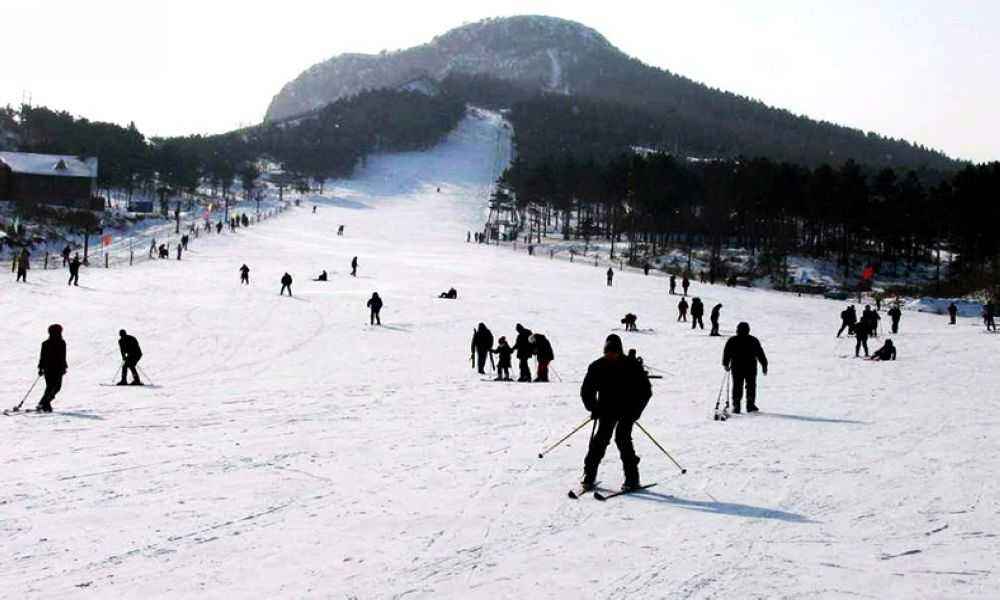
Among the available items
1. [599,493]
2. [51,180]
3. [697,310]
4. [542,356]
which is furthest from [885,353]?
[51,180]

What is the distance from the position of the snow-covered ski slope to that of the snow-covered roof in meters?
61.6

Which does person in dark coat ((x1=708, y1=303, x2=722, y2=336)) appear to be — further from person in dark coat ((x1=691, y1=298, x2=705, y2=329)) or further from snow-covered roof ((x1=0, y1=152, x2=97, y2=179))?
snow-covered roof ((x1=0, y1=152, x2=97, y2=179))

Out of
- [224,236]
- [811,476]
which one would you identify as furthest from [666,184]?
[811,476]

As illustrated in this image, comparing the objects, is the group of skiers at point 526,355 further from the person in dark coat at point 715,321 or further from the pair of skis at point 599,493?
the person in dark coat at point 715,321

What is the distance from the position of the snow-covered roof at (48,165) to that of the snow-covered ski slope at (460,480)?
6157cm

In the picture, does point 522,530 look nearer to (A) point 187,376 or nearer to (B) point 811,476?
(B) point 811,476

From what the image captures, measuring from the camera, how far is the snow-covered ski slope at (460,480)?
618 centimetres

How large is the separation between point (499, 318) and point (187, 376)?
1457cm

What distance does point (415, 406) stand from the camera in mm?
14711

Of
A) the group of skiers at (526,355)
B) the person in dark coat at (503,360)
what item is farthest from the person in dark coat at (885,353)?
the person in dark coat at (503,360)

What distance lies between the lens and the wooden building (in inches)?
3039

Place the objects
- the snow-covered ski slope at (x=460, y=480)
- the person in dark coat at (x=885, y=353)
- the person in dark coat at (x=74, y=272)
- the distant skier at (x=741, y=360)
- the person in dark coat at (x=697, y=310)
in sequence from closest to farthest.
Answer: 1. the snow-covered ski slope at (x=460, y=480)
2. the distant skier at (x=741, y=360)
3. the person in dark coat at (x=885, y=353)
4. the person in dark coat at (x=697, y=310)
5. the person in dark coat at (x=74, y=272)

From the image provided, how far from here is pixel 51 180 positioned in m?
79.1

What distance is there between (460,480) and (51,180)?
82.1 m
